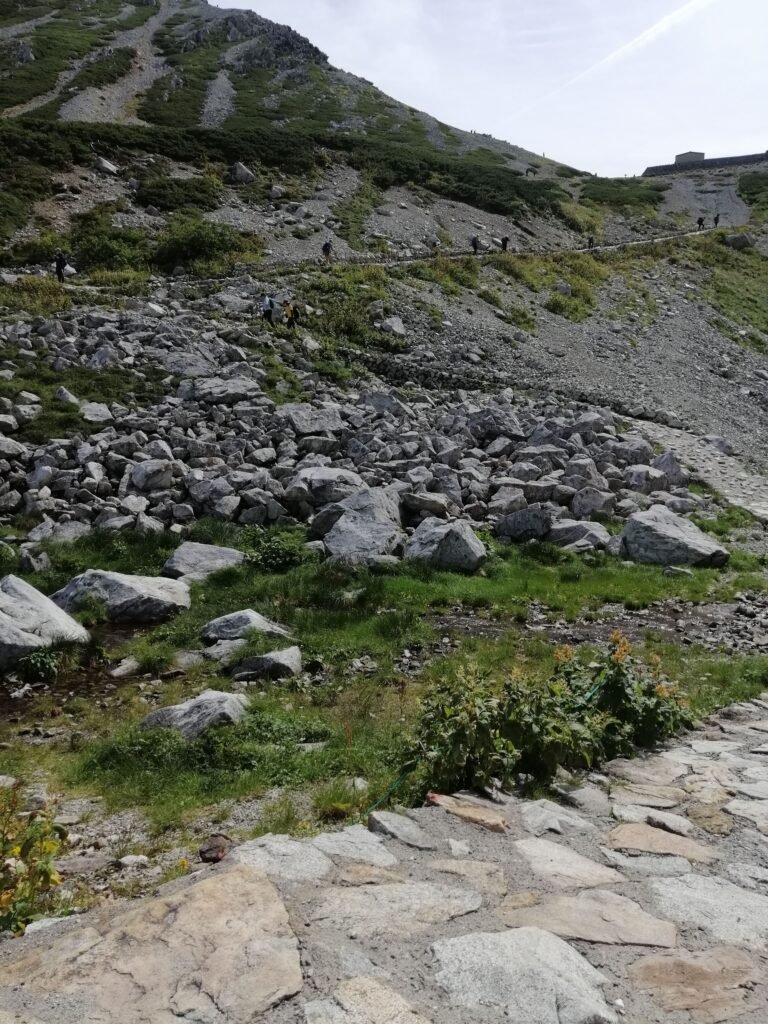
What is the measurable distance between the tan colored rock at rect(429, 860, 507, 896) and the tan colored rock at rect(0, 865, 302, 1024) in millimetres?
1305

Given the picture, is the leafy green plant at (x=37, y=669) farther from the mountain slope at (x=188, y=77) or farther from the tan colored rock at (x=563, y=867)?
the mountain slope at (x=188, y=77)

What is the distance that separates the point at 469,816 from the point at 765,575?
526 inches

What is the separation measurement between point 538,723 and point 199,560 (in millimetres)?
9338

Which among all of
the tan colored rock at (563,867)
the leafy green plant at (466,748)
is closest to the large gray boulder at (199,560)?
the leafy green plant at (466,748)

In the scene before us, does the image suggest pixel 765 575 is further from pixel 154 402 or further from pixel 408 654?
pixel 154 402

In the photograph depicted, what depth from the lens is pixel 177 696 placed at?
10023 mm

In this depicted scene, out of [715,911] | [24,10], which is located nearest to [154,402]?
[715,911]

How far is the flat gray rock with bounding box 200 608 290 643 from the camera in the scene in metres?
11.7

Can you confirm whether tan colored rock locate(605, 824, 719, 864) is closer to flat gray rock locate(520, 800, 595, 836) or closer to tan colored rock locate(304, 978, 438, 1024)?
flat gray rock locate(520, 800, 595, 836)

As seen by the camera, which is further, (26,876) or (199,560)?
(199,560)

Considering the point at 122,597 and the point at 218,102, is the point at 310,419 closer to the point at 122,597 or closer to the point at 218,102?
the point at 122,597

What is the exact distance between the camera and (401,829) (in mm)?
5359

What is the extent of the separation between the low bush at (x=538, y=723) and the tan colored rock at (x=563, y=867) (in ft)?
3.42

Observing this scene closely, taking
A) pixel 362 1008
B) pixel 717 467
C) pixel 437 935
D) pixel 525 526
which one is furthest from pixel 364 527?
pixel 717 467
